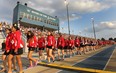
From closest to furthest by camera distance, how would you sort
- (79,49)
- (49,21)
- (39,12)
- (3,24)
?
(79,49), (3,24), (39,12), (49,21)

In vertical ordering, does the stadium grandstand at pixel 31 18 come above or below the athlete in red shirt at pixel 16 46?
above

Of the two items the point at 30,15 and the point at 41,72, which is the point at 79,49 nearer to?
the point at 41,72

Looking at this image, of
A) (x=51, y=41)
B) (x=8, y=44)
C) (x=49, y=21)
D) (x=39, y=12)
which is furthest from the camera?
(x=49, y=21)

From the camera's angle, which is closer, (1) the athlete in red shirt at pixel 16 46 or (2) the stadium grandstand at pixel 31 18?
(1) the athlete in red shirt at pixel 16 46

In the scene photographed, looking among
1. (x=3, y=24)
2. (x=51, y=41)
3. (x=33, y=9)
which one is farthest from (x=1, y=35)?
(x=33, y=9)

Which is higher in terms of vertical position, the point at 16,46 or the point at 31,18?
the point at 31,18

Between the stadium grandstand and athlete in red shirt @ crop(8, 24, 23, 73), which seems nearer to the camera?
athlete in red shirt @ crop(8, 24, 23, 73)

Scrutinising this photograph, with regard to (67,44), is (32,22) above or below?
above

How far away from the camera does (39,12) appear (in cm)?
6469

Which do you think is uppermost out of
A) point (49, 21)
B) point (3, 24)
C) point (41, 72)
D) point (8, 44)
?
point (49, 21)

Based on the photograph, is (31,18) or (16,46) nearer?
(16,46)

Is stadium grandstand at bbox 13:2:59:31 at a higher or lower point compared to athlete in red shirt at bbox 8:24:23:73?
higher

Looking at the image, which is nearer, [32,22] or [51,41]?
[51,41]

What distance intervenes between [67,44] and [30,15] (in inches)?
1604
